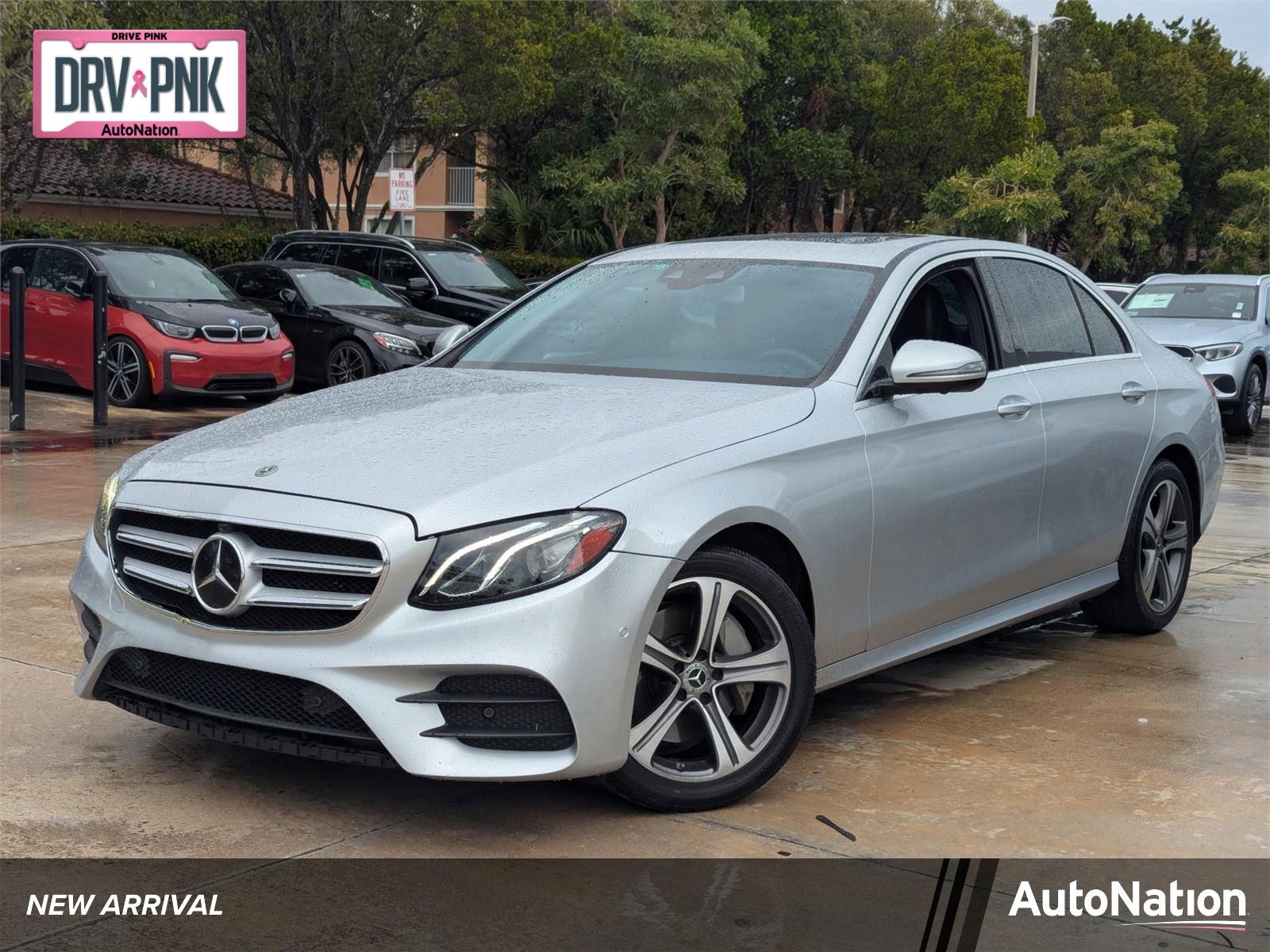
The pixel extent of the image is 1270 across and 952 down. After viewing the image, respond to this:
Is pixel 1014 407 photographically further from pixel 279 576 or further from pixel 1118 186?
pixel 1118 186

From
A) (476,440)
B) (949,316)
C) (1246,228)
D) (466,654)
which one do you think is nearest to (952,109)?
(1246,228)

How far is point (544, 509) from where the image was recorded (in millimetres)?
3732

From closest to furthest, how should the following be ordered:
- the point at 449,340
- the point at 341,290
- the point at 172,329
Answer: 1. the point at 449,340
2. the point at 172,329
3. the point at 341,290

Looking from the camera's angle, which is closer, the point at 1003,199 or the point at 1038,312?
the point at 1038,312

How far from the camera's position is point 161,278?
52.4ft

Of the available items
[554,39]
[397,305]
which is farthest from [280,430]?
[554,39]

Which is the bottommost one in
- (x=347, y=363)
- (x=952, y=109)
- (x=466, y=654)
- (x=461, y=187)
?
(x=347, y=363)

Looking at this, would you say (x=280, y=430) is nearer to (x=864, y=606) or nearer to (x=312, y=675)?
(x=312, y=675)

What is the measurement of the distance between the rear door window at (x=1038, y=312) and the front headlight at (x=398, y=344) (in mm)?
10478

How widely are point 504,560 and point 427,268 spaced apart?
15012 millimetres

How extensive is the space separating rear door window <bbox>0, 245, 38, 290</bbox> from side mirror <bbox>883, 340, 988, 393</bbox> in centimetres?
1339

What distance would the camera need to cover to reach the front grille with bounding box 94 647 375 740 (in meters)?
3.75

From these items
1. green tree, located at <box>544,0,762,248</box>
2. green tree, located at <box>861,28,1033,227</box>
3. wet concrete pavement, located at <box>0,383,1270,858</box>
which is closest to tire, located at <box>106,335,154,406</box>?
wet concrete pavement, located at <box>0,383,1270,858</box>

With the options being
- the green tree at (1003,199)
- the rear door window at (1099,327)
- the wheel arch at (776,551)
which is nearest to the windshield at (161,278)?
the rear door window at (1099,327)
